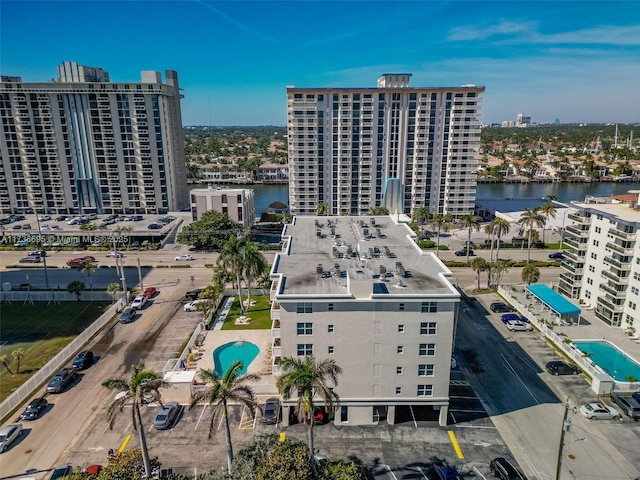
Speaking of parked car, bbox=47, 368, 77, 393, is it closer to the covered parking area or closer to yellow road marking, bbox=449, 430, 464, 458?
yellow road marking, bbox=449, 430, 464, 458

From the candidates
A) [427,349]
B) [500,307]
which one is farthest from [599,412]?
[500,307]

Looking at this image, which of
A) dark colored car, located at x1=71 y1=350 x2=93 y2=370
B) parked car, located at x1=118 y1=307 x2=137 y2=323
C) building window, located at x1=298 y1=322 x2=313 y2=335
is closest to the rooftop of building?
building window, located at x1=298 y1=322 x2=313 y2=335

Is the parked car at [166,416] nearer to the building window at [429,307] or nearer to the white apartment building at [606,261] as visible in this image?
the building window at [429,307]

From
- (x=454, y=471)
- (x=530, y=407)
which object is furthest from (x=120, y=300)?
(x=530, y=407)

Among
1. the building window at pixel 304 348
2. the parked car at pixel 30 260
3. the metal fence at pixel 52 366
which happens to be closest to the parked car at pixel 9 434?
the metal fence at pixel 52 366

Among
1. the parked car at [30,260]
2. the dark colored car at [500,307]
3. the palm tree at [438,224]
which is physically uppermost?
the palm tree at [438,224]

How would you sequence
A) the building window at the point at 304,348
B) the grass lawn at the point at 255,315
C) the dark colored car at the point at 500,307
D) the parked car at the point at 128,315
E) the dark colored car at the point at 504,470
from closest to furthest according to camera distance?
1. the dark colored car at the point at 504,470
2. the building window at the point at 304,348
3. the grass lawn at the point at 255,315
4. the parked car at the point at 128,315
5. the dark colored car at the point at 500,307
